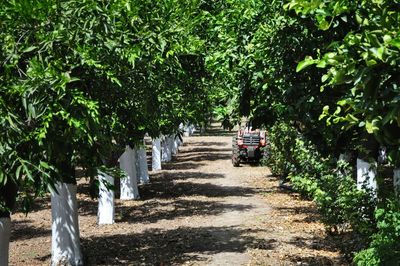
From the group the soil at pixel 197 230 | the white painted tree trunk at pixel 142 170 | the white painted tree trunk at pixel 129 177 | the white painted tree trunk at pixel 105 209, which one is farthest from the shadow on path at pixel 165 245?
the white painted tree trunk at pixel 142 170

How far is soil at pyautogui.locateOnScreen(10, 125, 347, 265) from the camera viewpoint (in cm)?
1170

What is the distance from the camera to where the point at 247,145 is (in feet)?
102

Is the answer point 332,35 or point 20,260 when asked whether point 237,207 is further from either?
point 332,35

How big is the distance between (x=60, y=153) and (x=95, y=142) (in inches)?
35.6

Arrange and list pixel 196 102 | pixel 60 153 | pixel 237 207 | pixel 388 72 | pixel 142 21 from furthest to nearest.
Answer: pixel 237 207
pixel 196 102
pixel 142 21
pixel 60 153
pixel 388 72

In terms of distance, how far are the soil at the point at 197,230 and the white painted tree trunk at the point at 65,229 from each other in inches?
25.7

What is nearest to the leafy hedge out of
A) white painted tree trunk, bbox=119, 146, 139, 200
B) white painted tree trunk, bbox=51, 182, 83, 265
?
white painted tree trunk, bbox=51, 182, 83, 265

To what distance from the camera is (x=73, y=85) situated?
661 centimetres

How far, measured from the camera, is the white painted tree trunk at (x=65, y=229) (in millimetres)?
11008

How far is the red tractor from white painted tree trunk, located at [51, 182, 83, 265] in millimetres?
19934

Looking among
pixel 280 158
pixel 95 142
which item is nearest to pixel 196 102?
pixel 280 158

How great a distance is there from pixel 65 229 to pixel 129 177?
8655mm

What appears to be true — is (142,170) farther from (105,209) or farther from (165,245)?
(165,245)

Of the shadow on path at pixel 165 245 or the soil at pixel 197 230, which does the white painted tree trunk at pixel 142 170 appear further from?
the shadow on path at pixel 165 245
